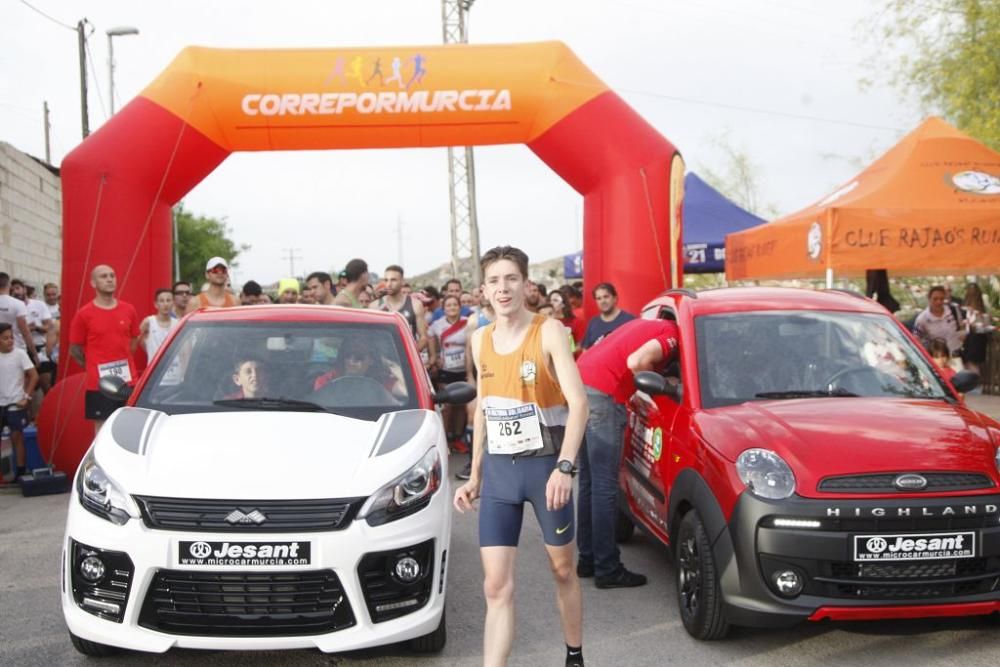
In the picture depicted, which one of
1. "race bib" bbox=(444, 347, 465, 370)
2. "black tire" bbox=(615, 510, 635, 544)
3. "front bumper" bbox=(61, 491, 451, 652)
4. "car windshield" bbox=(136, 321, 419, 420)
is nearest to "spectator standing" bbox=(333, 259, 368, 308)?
"race bib" bbox=(444, 347, 465, 370)

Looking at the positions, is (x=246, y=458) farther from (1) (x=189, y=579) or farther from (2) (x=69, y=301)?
(2) (x=69, y=301)

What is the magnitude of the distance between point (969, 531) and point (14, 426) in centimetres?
839

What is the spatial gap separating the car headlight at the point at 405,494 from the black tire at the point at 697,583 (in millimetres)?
1256

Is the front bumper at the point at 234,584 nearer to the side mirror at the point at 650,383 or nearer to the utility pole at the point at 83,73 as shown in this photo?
the side mirror at the point at 650,383

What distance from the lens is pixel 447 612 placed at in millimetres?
5266

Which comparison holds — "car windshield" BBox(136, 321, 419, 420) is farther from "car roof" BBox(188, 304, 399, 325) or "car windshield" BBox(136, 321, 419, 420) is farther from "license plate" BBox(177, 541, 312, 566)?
"license plate" BBox(177, 541, 312, 566)

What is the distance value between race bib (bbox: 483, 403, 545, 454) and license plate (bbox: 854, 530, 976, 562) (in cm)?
152

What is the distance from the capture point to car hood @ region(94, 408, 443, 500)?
4.09 meters

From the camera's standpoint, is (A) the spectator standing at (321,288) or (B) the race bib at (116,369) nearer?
(B) the race bib at (116,369)


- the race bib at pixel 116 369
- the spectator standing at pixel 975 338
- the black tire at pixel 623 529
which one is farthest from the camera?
the spectator standing at pixel 975 338

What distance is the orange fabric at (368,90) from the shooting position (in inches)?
416

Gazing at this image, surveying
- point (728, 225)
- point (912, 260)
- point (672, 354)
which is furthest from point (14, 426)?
point (728, 225)

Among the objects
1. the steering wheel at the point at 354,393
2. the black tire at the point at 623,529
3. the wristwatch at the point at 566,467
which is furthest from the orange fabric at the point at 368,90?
the wristwatch at the point at 566,467

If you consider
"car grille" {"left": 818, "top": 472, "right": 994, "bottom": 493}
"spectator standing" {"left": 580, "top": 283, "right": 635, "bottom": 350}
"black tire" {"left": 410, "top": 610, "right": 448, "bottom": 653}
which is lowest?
"black tire" {"left": 410, "top": 610, "right": 448, "bottom": 653}
